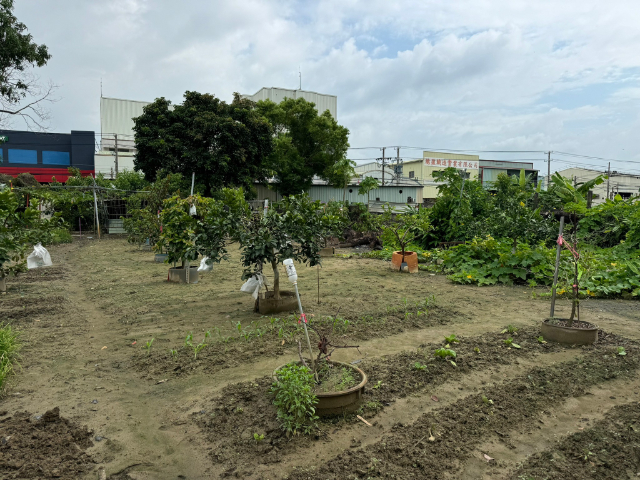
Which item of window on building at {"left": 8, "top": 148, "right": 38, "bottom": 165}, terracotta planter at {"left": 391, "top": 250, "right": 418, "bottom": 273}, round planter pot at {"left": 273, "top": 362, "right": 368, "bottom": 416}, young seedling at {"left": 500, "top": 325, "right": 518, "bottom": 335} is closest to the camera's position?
round planter pot at {"left": 273, "top": 362, "right": 368, "bottom": 416}

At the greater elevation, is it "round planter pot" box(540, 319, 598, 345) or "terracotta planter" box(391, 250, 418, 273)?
"terracotta planter" box(391, 250, 418, 273)

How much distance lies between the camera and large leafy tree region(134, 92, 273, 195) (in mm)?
23859

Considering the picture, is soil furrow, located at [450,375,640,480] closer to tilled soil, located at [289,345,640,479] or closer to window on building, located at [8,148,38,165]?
tilled soil, located at [289,345,640,479]

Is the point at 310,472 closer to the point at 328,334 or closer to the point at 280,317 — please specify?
the point at 328,334

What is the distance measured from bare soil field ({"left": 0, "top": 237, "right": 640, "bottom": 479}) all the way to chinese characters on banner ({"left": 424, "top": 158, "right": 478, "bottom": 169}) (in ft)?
146

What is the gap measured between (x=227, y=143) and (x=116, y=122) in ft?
100

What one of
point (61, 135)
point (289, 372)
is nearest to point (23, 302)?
point (289, 372)

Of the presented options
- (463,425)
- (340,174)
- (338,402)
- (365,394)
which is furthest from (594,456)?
(340,174)

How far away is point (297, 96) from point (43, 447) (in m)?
48.9

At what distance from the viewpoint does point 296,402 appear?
11.5 feet

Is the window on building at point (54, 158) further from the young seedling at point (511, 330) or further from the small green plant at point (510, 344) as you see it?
the small green plant at point (510, 344)

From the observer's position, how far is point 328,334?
6066mm

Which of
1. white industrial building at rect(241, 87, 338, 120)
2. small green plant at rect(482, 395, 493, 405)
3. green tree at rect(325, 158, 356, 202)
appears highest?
white industrial building at rect(241, 87, 338, 120)

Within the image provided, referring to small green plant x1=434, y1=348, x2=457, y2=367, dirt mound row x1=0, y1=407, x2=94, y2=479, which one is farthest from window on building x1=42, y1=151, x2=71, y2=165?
small green plant x1=434, y1=348, x2=457, y2=367
